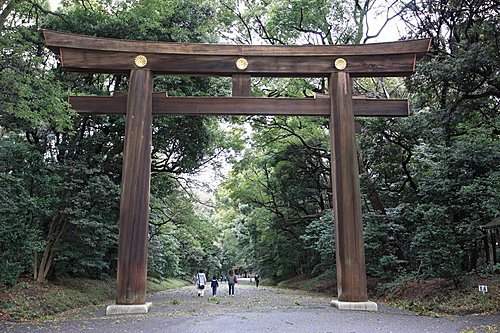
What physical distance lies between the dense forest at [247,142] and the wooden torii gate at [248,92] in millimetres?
1343

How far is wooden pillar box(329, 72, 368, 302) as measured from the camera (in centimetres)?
880

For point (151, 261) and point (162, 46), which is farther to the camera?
point (151, 261)

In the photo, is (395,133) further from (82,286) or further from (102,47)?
(82,286)

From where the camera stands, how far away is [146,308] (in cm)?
841

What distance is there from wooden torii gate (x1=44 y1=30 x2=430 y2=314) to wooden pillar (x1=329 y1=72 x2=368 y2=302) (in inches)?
0.9

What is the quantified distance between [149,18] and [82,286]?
384 inches

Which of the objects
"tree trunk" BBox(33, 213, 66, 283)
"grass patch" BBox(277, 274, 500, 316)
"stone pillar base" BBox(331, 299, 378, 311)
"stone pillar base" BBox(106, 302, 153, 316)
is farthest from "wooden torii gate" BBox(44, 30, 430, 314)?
"tree trunk" BBox(33, 213, 66, 283)

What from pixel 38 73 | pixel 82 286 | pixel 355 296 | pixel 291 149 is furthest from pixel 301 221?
pixel 38 73

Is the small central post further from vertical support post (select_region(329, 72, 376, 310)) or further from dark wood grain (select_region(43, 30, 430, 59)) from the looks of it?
vertical support post (select_region(329, 72, 376, 310))

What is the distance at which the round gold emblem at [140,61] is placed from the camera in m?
9.50

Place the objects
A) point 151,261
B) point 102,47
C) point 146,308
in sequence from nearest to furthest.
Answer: point 146,308
point 102,47
point 151,261

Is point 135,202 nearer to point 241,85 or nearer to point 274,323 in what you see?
point 241,85

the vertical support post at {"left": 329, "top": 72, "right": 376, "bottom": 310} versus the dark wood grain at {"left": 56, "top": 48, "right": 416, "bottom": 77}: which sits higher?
the dark wood grain at {"left": 56, "top": 48, "right": 416, "bottom": 77}

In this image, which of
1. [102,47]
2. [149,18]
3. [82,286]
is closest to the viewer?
[102,47]
